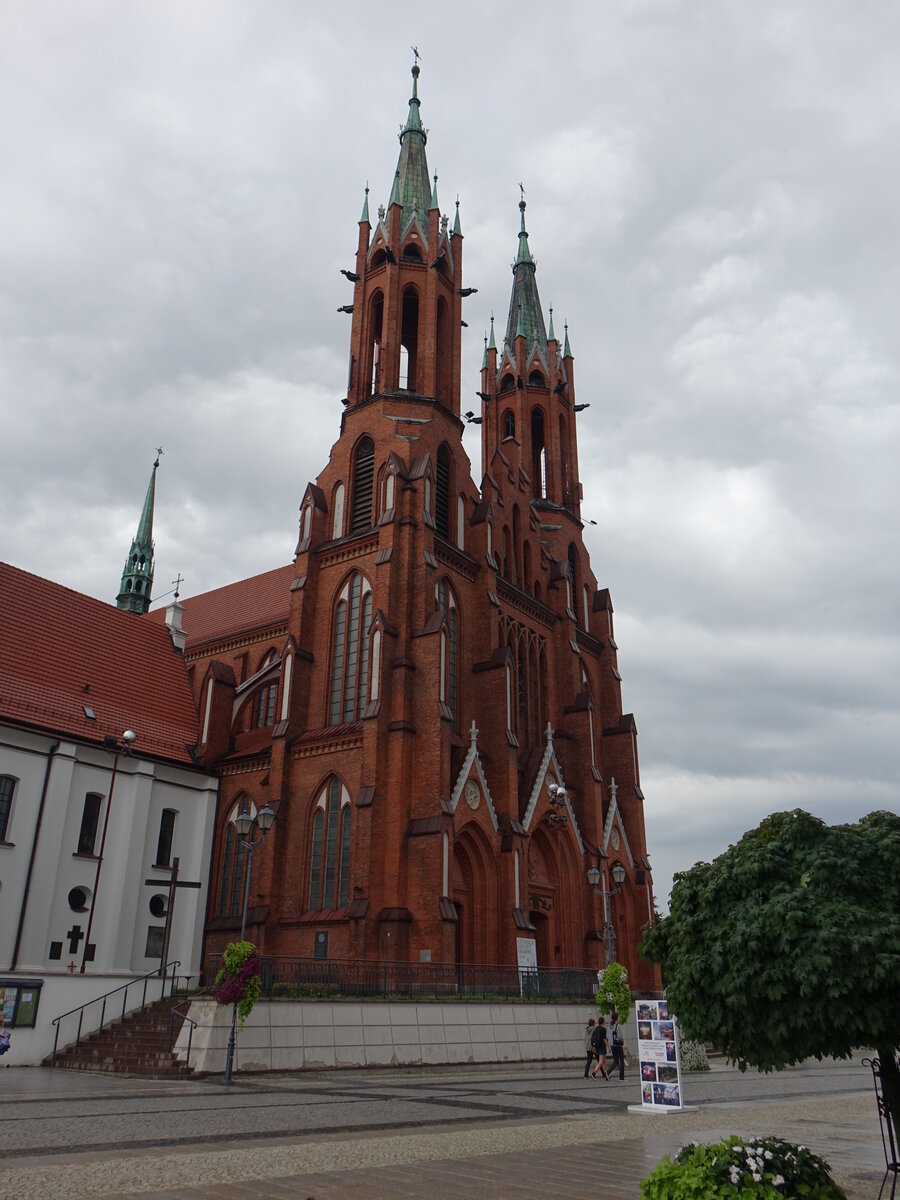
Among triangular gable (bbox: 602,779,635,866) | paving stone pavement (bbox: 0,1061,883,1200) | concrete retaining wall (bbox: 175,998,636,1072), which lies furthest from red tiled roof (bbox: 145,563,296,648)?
paving stone pavement (bbox: 0,1061,883,1200)

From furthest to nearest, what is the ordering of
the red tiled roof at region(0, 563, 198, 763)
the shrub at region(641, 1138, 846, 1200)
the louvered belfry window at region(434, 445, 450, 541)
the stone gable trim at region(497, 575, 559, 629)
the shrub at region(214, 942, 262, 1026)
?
the stone gable trim at region(497, 575, 559, 629) < the louvered belfry window at region(434, 445, 450, 541) < the red tiled roof at region(0, 563, 198, 763) < the shrub at region(214, 942, 262, 1026) < the shrub at region(641, 1138, 846, 1200)

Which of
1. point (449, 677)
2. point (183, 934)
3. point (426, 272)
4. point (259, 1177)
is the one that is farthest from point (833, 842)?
point (426, 272)

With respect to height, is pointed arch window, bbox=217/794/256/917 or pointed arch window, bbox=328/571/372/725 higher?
pointed arch window, bbox=328/571/372/725

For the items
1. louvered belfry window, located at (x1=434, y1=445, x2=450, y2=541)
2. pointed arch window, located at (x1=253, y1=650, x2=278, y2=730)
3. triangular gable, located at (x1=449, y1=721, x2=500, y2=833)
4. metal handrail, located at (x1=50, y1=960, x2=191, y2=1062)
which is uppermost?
louvered belfry window, located at (x1=434, y1=445, x2=450, y2=541)

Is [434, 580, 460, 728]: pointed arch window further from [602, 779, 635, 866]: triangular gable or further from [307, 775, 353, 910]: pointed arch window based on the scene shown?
[602, 779, 635, 866]: triangular gable

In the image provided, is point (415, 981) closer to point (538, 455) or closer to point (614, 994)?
point (614, 994)

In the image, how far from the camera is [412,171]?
50188 mm

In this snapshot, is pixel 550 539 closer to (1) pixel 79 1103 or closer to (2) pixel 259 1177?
(1) pixel 79 1103

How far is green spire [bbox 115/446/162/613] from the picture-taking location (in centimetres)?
7106

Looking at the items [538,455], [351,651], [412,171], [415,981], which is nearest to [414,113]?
[412,171]

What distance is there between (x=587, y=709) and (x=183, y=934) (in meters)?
20.2

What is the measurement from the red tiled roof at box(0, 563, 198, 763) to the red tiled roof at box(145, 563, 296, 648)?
3.56 m

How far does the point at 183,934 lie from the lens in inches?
1443

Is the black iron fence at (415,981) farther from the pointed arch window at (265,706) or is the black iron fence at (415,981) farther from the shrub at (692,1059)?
the pointed arch window at (265,706)
